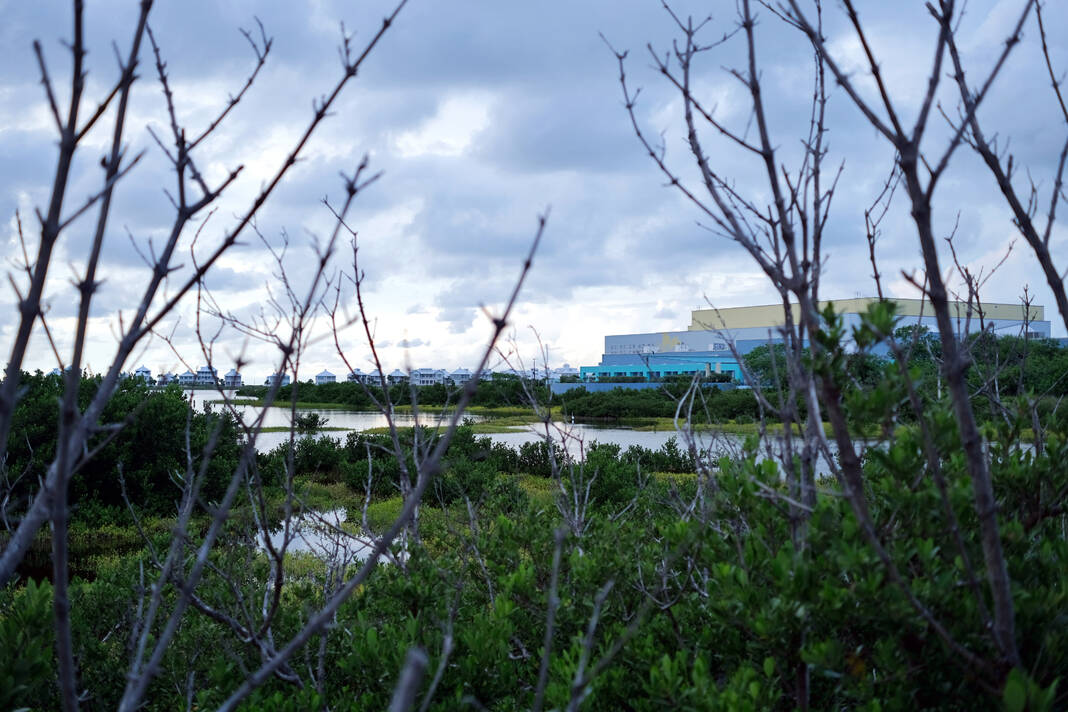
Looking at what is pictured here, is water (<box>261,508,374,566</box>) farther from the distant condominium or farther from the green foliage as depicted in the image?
the distant condominium

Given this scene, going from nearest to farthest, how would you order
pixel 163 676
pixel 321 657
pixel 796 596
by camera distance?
1. pixel 796 596
2. pixel 321 657
3. pixel 163 676

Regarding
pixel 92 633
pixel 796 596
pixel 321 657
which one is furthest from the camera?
pixel 92 633

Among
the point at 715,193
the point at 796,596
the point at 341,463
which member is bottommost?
the point at 341,463

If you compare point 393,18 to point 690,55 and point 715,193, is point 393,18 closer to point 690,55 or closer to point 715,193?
point 715,193

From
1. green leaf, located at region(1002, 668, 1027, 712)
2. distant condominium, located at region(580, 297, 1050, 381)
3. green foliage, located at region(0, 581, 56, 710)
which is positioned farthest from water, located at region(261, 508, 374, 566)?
distant condominium, located at region(580, 297, 1050, 381)

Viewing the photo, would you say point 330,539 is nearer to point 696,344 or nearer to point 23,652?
point 23,652

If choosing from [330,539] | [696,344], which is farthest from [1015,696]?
[696,344]

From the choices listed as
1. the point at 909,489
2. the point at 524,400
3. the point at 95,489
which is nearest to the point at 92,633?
the point at 524,400

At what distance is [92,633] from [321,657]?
2030 millimetres

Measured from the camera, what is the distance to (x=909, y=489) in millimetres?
1680

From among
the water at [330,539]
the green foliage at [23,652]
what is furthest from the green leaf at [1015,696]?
the water at [330,539]

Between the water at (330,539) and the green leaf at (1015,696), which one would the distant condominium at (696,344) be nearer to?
the water at (330,539)

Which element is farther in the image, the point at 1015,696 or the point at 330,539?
the point at 330,539

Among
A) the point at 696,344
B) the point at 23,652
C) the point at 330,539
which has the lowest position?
the point at 330,539
